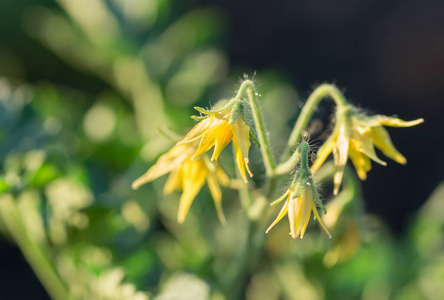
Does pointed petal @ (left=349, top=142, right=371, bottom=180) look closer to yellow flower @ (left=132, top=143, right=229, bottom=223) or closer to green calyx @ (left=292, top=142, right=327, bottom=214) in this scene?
green calyx @ (left=292, top=142, right=327, bottom=214)

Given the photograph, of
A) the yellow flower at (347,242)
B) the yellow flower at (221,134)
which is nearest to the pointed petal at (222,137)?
the yellow flower at (221,134)

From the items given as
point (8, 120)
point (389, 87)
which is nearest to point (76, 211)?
point (8, 120)

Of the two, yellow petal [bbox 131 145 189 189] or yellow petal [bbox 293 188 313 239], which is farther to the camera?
yellow petal [bbox 131 145 189 189]

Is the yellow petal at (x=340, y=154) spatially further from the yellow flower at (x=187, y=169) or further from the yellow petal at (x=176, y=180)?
the yellow petal at (x=176, y=180)

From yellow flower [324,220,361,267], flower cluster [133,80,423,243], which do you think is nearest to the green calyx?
flower cluster [133,80,423,243]

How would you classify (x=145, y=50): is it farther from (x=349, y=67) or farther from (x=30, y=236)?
(x=349, y=67)

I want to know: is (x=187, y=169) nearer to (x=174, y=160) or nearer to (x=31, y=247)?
(x=174, y=160)

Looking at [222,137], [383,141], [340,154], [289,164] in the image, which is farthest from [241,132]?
[383,141]
